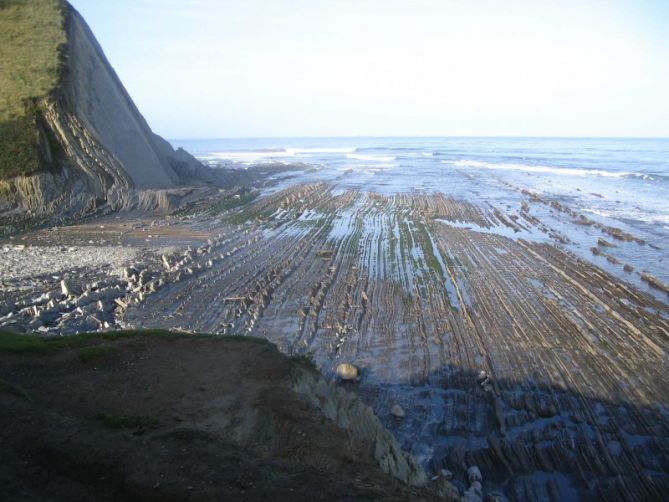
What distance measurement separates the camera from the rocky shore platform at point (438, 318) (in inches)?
307

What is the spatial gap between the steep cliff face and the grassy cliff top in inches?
6.3

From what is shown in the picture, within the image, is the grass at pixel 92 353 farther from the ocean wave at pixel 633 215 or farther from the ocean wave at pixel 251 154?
the ocean wave at pixel 251 154

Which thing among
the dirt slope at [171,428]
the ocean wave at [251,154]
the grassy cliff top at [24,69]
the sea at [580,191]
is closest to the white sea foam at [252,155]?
the ocean wave at [251,154]

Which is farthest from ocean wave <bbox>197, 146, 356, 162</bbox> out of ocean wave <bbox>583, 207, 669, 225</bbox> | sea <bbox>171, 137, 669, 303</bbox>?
ocean wave <bbox>583, 207, 669, 225</bbox>

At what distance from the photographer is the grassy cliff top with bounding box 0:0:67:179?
78.2ft

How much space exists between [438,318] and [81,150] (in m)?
23.5

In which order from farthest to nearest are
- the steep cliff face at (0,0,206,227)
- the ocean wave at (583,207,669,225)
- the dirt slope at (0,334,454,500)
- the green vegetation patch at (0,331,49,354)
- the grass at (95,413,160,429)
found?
the ocean wave at (583,207,669,225)
the steep cliff face at (0,0,206,227)
the green vegetation patch at (0,331,49,354)
the grass at (95,413,160,429)
the dirt slope at (0,334,454,500)

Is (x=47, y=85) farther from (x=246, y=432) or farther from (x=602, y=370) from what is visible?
(x=602, y=370)

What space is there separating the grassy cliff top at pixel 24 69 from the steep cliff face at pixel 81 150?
159mm

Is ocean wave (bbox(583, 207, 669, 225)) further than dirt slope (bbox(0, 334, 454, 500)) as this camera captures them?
Yes

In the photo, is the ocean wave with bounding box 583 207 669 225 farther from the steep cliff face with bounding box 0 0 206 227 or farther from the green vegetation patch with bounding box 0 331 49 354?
the green vegetation patch with bounding box 0 331 49 354

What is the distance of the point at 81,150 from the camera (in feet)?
84.8

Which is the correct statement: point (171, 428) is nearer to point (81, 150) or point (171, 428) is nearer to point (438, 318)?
point (438, 318)

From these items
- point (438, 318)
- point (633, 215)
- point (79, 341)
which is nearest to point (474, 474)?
point (438, 318)
